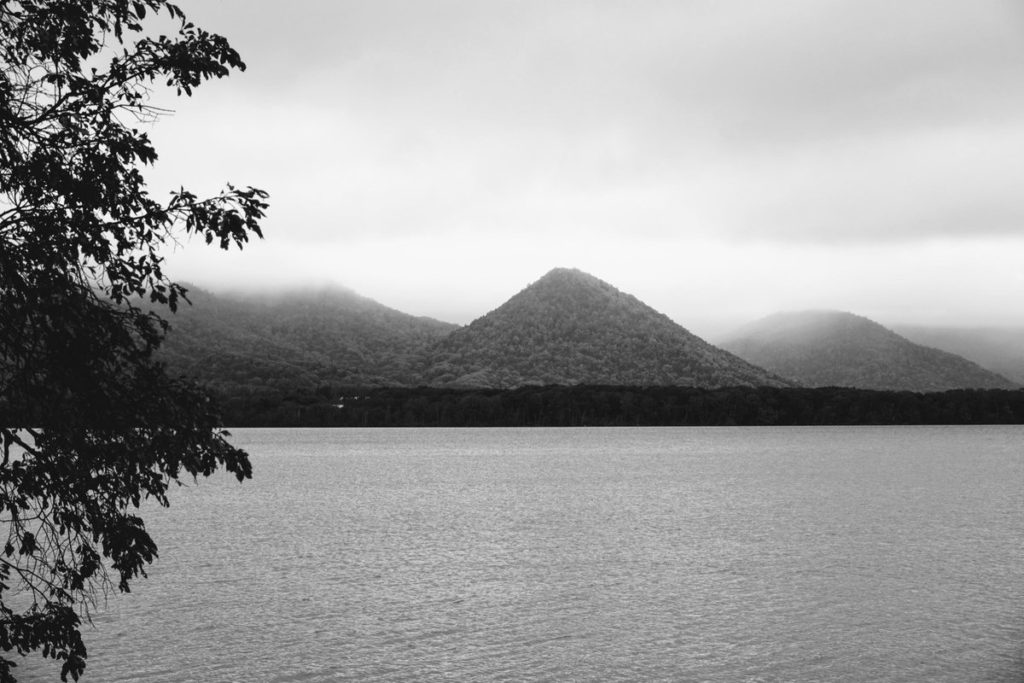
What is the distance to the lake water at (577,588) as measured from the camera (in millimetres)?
23938

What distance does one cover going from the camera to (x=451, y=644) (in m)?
25.6

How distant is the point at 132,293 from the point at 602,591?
24366mm

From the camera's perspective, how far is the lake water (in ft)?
78.5

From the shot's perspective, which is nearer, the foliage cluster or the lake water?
the foliage cluster

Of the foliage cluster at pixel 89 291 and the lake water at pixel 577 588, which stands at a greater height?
the foliage cluster at pixel 89 291

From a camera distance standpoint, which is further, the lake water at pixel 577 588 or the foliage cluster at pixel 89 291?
the lake water at pixel 577 588

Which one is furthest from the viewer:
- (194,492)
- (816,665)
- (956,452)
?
(956,452)

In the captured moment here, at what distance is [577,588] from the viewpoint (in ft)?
113

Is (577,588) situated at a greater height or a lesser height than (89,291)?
lesser

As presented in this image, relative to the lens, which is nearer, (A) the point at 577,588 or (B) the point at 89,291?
(B) the point at 89,291

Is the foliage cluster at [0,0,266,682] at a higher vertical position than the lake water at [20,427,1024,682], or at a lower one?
higher

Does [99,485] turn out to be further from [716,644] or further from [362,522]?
[362,522]

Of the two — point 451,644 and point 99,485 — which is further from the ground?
point 99,485

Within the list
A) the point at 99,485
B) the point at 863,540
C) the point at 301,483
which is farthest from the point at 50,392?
the point at 301,483
